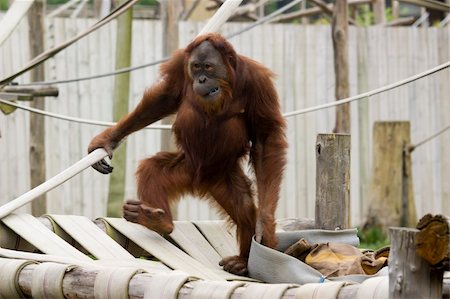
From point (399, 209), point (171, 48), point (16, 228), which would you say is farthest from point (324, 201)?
point (399, 209)

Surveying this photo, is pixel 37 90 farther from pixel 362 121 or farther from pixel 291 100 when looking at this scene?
pixel 362 121

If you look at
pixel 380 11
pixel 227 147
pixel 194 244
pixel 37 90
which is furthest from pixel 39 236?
pixel 380 11

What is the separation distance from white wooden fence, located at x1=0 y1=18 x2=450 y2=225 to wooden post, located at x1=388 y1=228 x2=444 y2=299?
5506 millimetres

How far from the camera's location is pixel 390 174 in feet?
25.7

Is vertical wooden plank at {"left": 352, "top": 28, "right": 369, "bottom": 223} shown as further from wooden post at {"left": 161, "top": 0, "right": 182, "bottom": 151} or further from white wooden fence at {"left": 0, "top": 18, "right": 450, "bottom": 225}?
wooden post at {"left": 161, "top": 0, "right": 182, "bottom": 151}

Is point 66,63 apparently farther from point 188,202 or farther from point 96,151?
point 96,151

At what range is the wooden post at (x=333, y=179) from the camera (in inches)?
164

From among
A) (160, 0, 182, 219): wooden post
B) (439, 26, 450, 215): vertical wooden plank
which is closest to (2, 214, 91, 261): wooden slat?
(160, 0, 182, 219): wooden post

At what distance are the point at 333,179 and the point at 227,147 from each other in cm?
56

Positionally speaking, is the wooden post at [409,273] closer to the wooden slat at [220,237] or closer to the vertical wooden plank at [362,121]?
the wooden slat at [220,237]

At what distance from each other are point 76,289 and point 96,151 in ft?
3.17

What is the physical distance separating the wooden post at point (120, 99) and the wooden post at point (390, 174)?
233cm

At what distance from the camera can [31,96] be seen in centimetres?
522

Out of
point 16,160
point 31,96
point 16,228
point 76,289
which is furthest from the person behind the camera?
point 16,160
